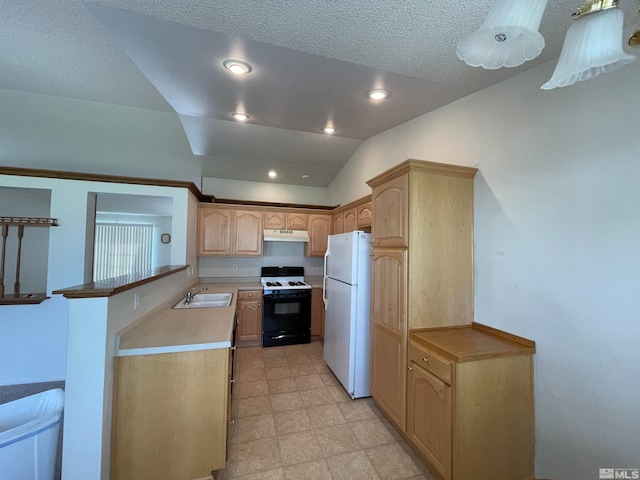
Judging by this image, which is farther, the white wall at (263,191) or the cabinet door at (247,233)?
the white wall at (263,191)

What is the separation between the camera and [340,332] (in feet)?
9.35

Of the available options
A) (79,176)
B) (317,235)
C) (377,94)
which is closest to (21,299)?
(79,176)

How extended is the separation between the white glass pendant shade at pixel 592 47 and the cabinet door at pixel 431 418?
1.60 m

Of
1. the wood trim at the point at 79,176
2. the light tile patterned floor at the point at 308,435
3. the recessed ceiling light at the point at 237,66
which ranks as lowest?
the light tile patterned floor at the point at 308,435

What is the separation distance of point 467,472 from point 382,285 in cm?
128

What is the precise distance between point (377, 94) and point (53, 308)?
13.5ft

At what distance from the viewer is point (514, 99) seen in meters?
1.84

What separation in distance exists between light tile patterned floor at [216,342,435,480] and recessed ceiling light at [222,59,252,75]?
2.82 metres

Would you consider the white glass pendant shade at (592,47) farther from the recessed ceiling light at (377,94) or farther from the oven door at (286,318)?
the oven door at (286,318)

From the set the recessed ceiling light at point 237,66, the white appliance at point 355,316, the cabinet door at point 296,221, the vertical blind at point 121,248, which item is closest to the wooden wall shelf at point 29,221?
the recessed ceiling light at point 237,66

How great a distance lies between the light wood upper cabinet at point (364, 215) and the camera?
312 cm

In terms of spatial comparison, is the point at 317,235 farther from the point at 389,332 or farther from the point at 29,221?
the point at 29,221

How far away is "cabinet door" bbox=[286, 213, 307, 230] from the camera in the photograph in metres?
4.53

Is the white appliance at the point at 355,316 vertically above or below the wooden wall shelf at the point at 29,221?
below
